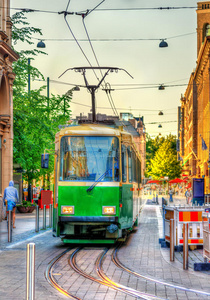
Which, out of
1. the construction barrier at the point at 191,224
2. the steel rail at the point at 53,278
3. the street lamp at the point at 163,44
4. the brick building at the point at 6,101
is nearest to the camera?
the steel rail at the point at 53,278

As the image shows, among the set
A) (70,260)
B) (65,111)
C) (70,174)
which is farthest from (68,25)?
(65,111)

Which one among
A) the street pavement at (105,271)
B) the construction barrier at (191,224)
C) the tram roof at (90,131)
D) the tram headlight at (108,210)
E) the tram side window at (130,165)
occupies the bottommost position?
the street pavement at (105,271)

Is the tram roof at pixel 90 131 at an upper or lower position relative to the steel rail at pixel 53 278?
upper

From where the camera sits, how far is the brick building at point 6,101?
84.6ft

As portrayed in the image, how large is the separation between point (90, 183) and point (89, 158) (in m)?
0.67

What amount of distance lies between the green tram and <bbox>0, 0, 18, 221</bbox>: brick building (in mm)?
10736

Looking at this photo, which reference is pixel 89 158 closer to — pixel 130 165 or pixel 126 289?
pixel 130 165

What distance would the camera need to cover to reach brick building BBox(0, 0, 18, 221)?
25.8 m

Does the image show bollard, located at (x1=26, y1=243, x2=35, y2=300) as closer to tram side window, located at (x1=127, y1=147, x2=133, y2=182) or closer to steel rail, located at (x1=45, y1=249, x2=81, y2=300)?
steel rail, located at (x1=45, y1=249, x2=81, y2=300)

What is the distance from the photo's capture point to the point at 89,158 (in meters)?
15.4

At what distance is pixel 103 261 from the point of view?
41.9 feet

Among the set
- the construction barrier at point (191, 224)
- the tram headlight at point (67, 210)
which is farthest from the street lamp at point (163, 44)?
the tram headlight at point (67, 210)

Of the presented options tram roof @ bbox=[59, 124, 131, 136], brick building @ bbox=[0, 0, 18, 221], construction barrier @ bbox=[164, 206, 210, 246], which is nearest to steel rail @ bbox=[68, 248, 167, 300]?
construction barrier @ bbox=[164, 206, 210, 246]

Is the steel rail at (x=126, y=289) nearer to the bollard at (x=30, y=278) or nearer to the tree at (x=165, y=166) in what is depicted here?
the bollard at (x=30, y=278)
